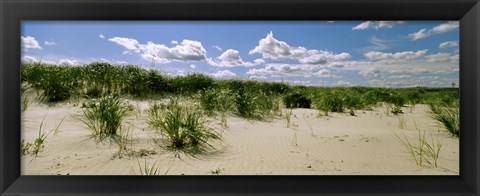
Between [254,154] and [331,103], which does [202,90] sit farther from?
[254,154]

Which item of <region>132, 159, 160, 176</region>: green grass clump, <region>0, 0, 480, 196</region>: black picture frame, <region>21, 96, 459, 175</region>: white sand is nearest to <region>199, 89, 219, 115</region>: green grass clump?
<region>21, 96, 459, 175</region>: white sand

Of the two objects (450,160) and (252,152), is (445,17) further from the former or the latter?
(252,152)

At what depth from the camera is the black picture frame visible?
161 cm

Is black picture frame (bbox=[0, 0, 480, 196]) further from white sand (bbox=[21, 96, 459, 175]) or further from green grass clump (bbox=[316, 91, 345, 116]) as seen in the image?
green grass clump (bbox=[316, 91, 345, 116])

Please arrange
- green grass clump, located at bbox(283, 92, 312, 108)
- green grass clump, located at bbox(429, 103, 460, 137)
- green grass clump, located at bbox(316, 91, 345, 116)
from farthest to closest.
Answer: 1. green grass clump, located at bbox(283, 92, 312, 108)
2. green grass clump, located at bbox(316, 91, 345, 116)
3. green grass clump, located at bbox(429, 103, 460, 137)

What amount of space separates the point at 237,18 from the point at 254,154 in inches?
41.0

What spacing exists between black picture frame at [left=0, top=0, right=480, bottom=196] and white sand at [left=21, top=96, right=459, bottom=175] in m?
0.15

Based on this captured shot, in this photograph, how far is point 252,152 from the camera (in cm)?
231

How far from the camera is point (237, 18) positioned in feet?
5.41

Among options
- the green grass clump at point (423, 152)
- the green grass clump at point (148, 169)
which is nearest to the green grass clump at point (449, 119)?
the green grass clump at point (423, 152)

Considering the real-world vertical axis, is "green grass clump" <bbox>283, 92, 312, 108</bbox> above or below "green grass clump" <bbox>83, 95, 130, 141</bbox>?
above

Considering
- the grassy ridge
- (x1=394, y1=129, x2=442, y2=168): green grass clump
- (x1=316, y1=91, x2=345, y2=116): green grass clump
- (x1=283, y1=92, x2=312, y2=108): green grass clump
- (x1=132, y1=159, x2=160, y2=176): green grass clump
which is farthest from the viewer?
(x1=283, y1=92, x2=312, y2=108): green grass clump

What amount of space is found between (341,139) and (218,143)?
110 centimetres
